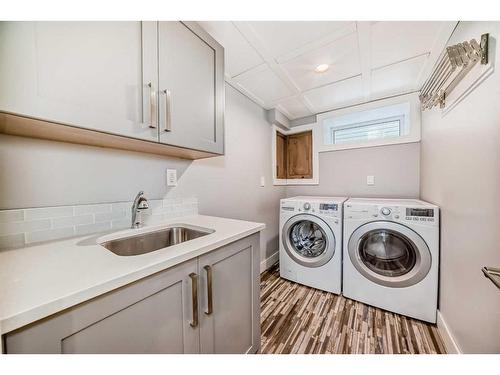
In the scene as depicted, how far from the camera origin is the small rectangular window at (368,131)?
90.9 inches

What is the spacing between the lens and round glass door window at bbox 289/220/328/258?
6.63 feet

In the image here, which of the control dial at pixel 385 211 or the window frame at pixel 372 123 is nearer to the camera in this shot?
the control dial at pixel 385 211

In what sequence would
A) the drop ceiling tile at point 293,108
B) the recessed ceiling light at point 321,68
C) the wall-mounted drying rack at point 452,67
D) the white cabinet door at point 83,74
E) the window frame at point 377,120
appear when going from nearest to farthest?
the white cabinet door at point 83,74 < the wall-mounted drying rack at point 452,67 < the recessed ceiling light at point 321,68 < the window frame at point 377,120 < the drop ceiling tile at point 293,108

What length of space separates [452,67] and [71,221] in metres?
2.13

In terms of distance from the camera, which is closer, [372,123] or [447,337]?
[447,337]

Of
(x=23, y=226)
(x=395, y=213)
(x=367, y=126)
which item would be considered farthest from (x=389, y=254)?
(x=23, y=226)

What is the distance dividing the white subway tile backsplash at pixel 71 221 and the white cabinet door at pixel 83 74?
508mm

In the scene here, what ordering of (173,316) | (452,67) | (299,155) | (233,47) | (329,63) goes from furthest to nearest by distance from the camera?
(299,155), (329,63), (233,47), (452,67), (173,316)

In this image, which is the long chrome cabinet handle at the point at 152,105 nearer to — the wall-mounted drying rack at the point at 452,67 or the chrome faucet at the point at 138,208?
the chrome faucet at the point at 138,208

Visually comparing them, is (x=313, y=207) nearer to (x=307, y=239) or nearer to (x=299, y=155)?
(x=307, y=239)

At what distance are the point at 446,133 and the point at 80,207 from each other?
233 cm

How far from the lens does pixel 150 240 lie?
1126 mm

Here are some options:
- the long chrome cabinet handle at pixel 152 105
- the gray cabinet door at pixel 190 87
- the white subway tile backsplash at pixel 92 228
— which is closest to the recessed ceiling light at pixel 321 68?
the gray cabinet door at pixel 190 87
